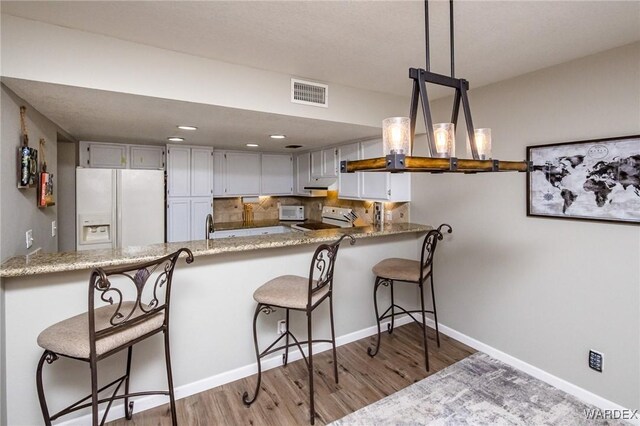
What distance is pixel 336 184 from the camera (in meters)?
4.35

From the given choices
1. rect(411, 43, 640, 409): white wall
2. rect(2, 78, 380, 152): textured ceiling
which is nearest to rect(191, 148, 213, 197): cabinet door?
rect(2, 78, 380, 152): textured ceiling

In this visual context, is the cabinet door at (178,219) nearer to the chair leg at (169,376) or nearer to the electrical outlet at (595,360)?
the chair leg at (169,376)

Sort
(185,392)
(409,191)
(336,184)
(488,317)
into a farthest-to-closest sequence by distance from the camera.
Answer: (336,184) < (409,191) < (488,317) < (185,392)

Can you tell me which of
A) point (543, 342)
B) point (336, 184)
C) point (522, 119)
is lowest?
point (543, 342)

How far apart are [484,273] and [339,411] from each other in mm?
1755

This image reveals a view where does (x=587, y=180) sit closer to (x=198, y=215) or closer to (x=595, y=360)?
(x=595, y=360)

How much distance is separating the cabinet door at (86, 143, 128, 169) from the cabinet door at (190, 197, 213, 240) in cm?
100

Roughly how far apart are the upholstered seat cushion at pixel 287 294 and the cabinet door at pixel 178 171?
2640mm

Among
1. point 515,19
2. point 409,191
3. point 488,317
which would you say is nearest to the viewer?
point 515,19

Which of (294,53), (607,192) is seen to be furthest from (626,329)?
(294,53)

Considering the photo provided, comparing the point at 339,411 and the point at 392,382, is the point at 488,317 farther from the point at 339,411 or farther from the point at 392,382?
the point at 339,411

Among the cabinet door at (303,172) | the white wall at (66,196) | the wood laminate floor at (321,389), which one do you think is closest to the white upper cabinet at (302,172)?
the cabinet door at (303,172)

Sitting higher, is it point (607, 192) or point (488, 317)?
point (607, 192)

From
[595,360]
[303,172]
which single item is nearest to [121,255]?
[595,360]
